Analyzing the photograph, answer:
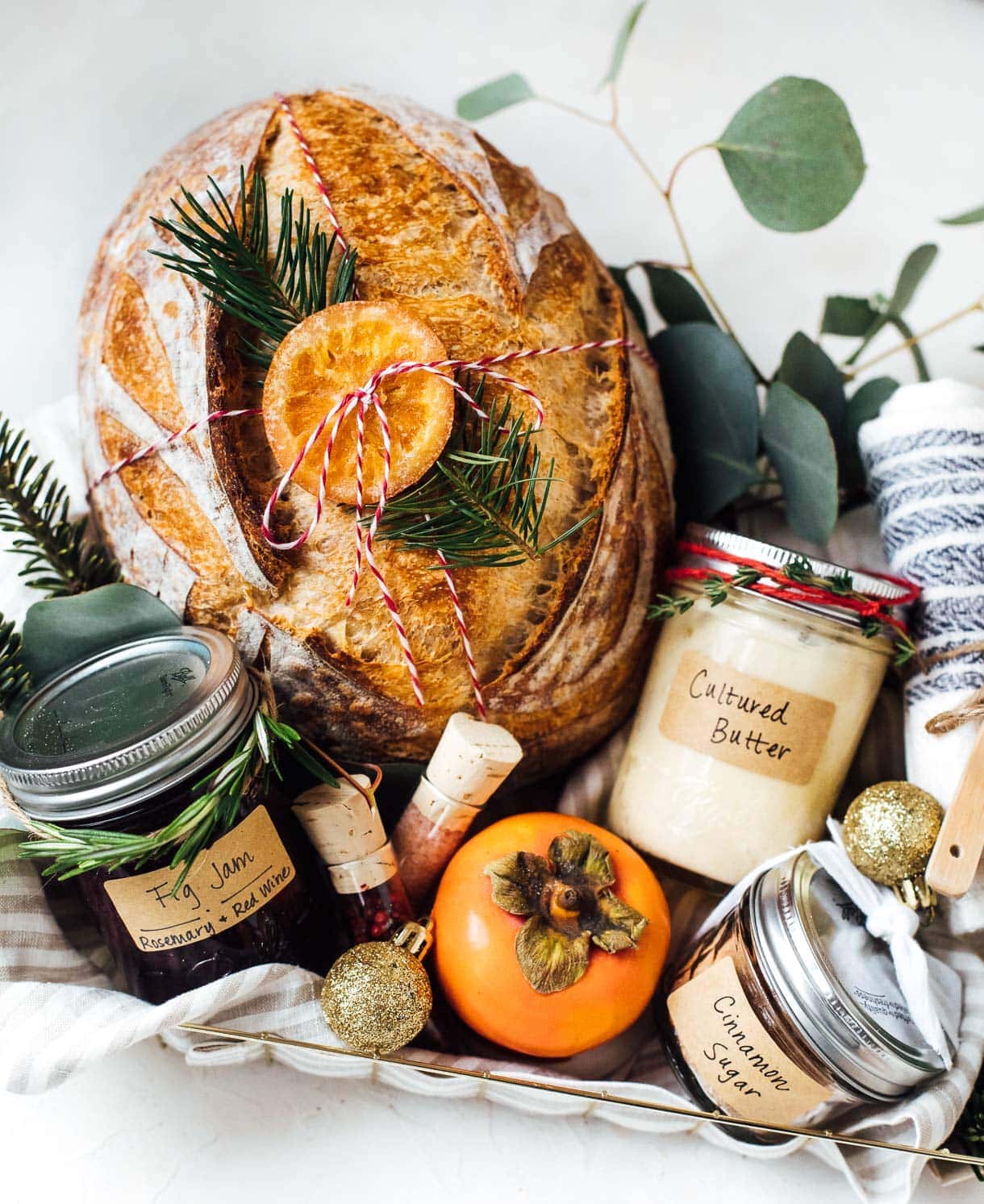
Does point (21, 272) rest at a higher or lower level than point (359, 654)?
higher

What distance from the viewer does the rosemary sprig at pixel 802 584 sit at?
841 mm

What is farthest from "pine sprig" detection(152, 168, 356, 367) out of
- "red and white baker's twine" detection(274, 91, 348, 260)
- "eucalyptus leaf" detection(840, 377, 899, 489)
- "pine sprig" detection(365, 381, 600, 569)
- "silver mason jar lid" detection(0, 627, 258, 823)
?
"eucalyptus leaf" detection(840, 377, 899, 489)

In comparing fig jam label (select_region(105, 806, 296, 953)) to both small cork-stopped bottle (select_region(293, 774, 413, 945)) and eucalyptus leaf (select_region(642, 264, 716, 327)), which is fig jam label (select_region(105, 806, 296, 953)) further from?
eucalyptus leaf (select_region(642, 264, 716, 327))

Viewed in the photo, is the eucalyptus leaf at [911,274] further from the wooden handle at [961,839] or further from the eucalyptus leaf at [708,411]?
the wooden handle at [961,839]

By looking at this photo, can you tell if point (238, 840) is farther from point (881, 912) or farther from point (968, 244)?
point (968, 244)

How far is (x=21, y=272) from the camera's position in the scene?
1127 millimetres

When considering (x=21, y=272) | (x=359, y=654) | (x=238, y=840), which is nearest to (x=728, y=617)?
(x=359, y=654)

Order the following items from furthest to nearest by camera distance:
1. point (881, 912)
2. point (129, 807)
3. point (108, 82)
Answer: point (108, 82) → point (881, 912) → point (129, 807)

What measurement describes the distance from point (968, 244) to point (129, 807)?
1164 millimetres

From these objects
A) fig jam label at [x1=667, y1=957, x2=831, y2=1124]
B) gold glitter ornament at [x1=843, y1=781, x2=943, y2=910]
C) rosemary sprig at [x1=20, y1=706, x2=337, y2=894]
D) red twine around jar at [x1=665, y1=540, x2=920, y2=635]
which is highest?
red twine around jar at [x1=665, y1=540, x2=920, y2=635]

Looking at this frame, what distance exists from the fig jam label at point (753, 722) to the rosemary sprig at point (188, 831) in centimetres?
38

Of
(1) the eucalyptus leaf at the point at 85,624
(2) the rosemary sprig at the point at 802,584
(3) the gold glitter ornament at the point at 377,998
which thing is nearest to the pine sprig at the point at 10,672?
(1) the eucalyptus leaf at the point at 85,624

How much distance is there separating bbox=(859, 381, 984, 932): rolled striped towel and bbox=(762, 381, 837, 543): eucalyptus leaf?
0.20 feet

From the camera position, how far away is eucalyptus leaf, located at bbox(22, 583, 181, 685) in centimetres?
83
